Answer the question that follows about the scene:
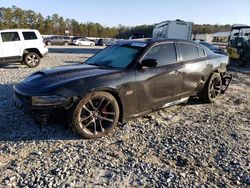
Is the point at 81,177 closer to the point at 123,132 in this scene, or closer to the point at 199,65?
the point at 123,132

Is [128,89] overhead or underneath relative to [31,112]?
overhead

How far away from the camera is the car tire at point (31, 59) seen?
1256 cm

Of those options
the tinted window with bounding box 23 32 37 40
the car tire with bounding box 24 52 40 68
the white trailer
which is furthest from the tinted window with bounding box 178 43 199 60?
the white trailer

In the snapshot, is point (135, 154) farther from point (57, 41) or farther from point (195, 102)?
point (57, 41)

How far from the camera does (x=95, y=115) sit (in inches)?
176

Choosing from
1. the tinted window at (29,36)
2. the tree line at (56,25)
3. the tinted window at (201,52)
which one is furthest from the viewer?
the tree line at (56,25)

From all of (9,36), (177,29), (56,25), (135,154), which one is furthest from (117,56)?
(56,25)

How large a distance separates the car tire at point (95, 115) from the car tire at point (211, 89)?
288 cm

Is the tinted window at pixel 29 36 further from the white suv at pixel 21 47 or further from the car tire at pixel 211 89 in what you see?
the car tire at pixel 211 89

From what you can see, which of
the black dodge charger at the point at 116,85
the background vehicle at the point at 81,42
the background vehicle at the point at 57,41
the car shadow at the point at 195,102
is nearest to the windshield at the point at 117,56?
the black dodge charger at the point at 116,85

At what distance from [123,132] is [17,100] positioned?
1850 millimetres

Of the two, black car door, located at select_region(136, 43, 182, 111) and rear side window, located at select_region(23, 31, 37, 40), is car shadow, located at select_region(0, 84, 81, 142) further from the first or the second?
rear side window, located at select_region(23, 31, 37, 40)

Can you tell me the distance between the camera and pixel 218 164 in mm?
3785

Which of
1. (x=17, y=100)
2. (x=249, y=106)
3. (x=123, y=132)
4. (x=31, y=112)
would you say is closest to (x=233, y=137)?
(x=123, y=132)
